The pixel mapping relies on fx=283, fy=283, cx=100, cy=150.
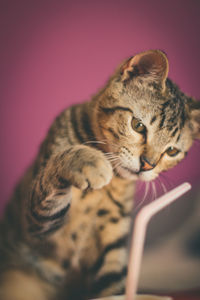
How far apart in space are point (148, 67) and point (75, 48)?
0.23 meters

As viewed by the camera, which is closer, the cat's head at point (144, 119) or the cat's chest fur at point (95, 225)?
the cat's head at point (144, 119)

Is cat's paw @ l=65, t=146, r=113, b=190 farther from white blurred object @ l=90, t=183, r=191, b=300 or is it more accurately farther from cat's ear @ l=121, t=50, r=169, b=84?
cat's ear @ l=121, t=50, r=169, b=84

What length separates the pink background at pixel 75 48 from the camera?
744mm

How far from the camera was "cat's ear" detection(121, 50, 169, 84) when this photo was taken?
2.10 ft

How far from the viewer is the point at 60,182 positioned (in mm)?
578

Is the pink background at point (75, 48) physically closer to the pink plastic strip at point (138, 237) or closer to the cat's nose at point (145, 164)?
the cat's nose at point (145, 164)

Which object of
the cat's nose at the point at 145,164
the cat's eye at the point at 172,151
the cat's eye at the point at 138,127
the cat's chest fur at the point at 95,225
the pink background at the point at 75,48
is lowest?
the cat's chest fur at the point at 95,225

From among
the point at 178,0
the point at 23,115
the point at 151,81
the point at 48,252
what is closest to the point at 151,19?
the point at 178,0

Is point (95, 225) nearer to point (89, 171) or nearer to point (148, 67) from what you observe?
point (89, 171)

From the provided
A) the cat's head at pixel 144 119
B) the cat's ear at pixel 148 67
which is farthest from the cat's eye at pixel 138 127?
the cat's ear at pixel 148 67

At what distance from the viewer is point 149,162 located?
646 millimetres

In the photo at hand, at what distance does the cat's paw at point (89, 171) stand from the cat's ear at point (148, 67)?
0.24 metres

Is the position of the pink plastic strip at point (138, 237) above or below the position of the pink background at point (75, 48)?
below

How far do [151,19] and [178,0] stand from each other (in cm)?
8
